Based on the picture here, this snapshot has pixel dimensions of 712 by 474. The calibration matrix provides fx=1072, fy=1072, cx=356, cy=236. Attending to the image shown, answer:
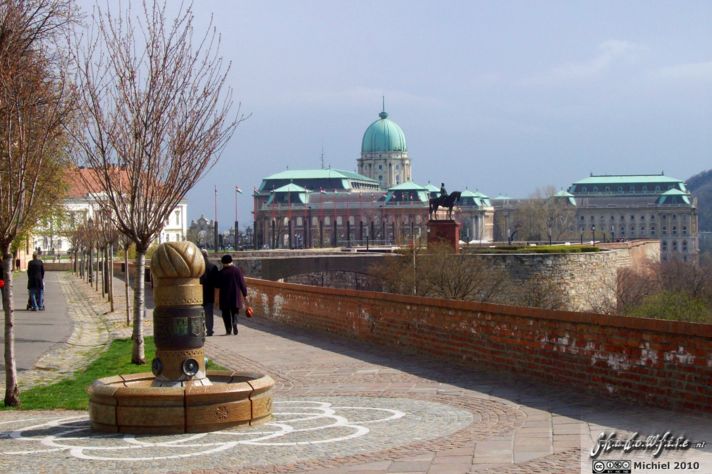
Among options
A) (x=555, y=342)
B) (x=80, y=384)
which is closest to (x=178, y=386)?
(x=555, y=342)

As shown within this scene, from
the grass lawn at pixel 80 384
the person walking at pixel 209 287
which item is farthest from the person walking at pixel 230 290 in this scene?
the grass lawn at pixel 80 384

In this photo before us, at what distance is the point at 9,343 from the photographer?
13.1 metres

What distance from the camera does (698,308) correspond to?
50.3 m

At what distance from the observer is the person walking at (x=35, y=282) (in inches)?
1144

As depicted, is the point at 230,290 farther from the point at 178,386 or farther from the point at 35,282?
the point at 35,282

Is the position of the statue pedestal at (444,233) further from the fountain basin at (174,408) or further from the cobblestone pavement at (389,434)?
the fountain basin at (174,408)

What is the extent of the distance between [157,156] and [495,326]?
6393mm

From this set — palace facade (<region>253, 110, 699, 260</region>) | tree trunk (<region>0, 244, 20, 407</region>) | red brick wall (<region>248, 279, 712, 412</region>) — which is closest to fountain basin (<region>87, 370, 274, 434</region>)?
tree trunk (<region>0, 244, 20, 407</region>)

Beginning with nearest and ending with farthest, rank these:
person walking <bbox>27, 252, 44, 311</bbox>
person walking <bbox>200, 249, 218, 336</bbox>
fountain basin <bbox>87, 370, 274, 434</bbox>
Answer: fountain basin <bbox>87, 370, 274, 434</bbox> → person walking <bbox>200, 249, 218, 336</bbox> → person walking <bbox>27, 252, 44, 311</bbox>

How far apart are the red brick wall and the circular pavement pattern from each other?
5.80 ft

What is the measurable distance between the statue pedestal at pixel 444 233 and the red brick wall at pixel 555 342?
43.4 m

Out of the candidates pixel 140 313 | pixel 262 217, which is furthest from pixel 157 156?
pixel 262 217

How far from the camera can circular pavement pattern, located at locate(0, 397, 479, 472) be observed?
8484 millimetres

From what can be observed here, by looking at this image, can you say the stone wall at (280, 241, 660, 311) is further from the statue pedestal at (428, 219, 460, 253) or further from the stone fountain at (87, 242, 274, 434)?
the stone fountain at (87, 242, 274, 434)
